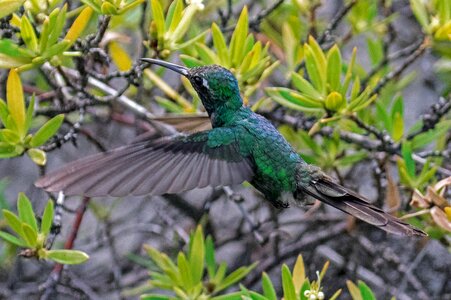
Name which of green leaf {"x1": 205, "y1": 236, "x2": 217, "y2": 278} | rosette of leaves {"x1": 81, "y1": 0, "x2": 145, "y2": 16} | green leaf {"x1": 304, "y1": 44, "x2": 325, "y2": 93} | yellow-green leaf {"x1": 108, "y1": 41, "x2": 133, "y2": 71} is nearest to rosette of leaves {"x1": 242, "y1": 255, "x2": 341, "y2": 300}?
green leaf {"x1": 205, "y1": 236, "x2": 217, "y2": 278}

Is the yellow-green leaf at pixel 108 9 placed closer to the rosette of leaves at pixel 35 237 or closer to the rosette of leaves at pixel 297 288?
the rosette of leaves at pixel 35 237

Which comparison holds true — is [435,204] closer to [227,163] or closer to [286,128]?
[227,163]

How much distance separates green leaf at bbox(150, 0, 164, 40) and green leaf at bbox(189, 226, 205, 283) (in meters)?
0.53

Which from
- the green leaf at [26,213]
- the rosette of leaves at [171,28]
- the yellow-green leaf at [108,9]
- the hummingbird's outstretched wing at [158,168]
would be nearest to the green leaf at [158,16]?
the rosette of leaves at [171,28]

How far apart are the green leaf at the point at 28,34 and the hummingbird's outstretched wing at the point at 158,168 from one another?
31 centimetres

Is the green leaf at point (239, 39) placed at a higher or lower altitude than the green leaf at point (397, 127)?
higher

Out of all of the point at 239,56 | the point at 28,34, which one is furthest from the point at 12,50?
the point at 239,56

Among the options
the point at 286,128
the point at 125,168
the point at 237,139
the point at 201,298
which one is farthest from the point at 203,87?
the point at 286,128

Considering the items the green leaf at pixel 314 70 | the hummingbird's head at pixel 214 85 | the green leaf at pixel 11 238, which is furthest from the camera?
the green leaf at pixel 314 70

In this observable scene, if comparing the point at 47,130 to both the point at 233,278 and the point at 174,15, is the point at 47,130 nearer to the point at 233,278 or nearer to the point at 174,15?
the point at 174,15

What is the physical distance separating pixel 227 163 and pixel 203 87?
8.3 inches

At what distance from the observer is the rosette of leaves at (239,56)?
1.98 m

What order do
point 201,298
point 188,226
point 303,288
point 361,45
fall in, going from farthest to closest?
point 361,45, point 188,226, point 201,298, point 303,288

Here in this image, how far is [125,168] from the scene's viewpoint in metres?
1.70
